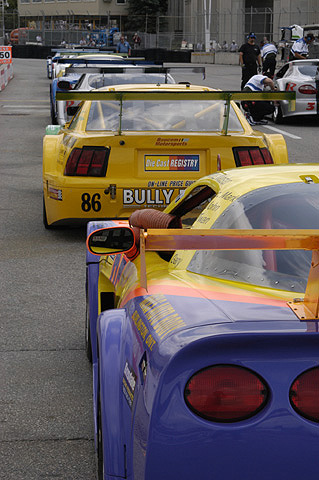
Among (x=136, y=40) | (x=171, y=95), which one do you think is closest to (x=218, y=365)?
(x=171, y=95)

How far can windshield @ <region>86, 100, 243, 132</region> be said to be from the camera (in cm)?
857

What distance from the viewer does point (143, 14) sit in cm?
9325

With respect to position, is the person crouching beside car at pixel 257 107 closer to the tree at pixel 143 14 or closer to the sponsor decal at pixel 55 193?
the sponsor decal at pixel 55 193

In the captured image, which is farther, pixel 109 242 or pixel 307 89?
pixel 307 89

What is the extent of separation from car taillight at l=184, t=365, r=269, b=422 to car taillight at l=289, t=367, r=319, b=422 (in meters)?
0.08

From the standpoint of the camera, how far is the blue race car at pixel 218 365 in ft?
7.90

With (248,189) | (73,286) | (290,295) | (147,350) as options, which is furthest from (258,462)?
(73,286)

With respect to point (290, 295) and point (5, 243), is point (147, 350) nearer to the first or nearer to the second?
point (290, 295)

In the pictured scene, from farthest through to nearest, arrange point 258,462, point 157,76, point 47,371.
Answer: point 157,76, point 47,371, point 258,462

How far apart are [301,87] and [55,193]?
13.0 metres

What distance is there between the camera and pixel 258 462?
241cm

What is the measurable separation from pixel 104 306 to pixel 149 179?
3761mm

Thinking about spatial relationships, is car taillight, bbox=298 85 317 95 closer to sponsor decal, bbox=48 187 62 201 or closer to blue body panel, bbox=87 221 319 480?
sponsor decal, bbox=48 187 62 201

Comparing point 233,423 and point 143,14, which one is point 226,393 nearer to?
point 233,423
